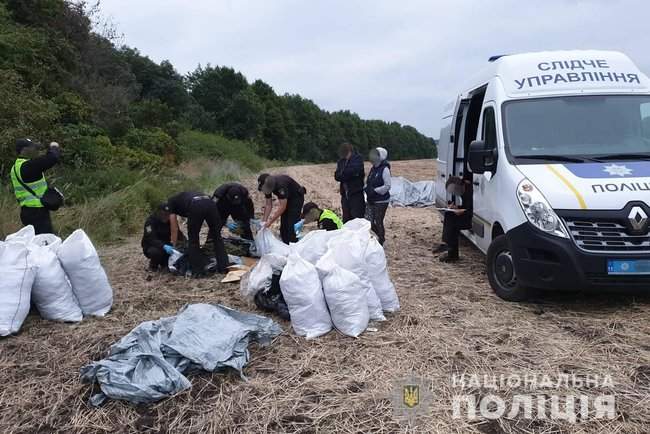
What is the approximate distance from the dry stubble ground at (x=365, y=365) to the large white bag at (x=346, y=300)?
0.38ft

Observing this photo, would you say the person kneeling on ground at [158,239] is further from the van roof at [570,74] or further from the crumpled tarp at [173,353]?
the van roof at [570,74]

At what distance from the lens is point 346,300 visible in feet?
12.9

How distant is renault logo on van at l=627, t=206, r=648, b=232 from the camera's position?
13.0ft

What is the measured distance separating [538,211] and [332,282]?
187cm

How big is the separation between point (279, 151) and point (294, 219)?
158ft

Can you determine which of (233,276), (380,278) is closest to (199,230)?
(233,276)

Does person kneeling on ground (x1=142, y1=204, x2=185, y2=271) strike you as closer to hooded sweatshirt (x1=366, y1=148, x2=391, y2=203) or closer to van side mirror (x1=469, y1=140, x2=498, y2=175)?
hooded sweatshirt (x1=366, y1=148, x2=391, y2=203)

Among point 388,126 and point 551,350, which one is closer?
point 551,350

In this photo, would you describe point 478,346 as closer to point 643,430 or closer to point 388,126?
point 643,430

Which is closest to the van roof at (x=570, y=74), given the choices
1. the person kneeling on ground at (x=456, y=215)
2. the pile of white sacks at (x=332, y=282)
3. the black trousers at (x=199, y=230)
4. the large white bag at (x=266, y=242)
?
the person kneeling on ground at (x=456, y=215)

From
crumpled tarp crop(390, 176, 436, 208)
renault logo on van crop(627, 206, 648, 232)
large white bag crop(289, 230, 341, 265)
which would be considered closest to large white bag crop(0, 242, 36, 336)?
large white bag crop(289, 230, 341, 265)

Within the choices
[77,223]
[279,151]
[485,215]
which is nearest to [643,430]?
[485,215]

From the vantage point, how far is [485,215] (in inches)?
210

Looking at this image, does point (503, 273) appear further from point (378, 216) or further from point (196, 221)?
point (196, 221)
